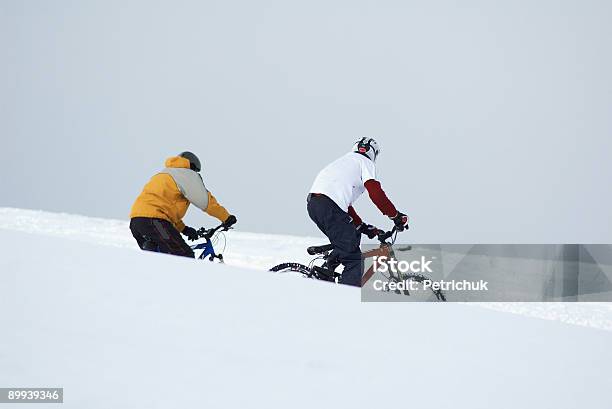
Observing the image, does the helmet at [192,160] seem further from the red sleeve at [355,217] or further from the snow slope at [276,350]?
the snow slope at [276,350]

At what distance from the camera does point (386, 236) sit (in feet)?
19.1

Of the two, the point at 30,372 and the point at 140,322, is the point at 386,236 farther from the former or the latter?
the point at 30,372

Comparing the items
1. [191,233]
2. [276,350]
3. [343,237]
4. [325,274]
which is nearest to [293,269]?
[325,274]

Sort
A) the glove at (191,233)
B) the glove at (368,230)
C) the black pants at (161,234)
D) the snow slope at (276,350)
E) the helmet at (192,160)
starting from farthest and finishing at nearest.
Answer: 1. the glove at (191,233)
2. the helmet at (192,160)
3. the black pants at (161,234)
4. the glove at (368,230)
5. the snow slope at (276,350)

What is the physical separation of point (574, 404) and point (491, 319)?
1.10 metres

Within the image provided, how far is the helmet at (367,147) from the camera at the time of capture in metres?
5.86

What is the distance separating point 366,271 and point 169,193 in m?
1.79

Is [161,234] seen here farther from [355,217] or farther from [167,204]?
[355,217]

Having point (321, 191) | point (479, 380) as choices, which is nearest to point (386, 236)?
point (321, 191)

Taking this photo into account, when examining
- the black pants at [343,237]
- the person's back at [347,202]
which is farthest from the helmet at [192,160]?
the black pants at [343,237]

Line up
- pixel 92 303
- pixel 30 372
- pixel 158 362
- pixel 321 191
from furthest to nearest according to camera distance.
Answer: pixel 321 191 < pixel 92 303 < pixel 158 362 < pixel 30 372

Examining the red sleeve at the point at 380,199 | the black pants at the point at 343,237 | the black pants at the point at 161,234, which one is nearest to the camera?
the red sleeve at the point at 380,199

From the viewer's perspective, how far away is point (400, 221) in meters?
5.61

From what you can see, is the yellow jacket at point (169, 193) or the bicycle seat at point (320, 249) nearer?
the bicycle seat at point (320, 249)
